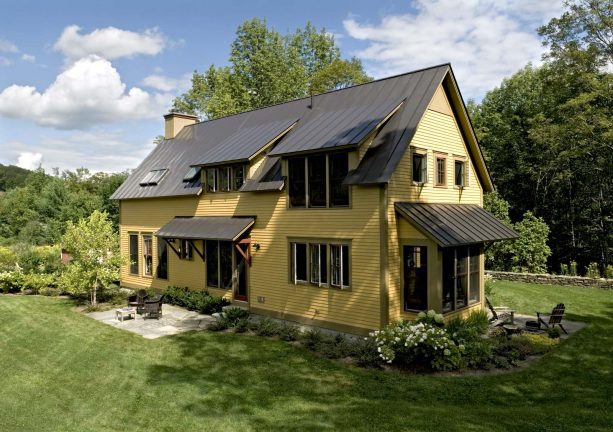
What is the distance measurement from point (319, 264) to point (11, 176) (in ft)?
472

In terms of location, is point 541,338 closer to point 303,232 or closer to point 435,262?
point 435,262

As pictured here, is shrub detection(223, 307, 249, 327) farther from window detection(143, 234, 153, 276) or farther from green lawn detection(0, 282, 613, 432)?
window detection(143, 234, 153, 276)

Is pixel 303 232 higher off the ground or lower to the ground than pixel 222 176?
lower

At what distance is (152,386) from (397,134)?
10428 mm

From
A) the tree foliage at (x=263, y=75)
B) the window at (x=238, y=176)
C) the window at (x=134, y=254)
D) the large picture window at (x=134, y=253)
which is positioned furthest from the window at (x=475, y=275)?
the tree foliage at (x=263, y=75)

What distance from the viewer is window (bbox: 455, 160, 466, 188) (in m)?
17.6

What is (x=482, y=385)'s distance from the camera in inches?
420

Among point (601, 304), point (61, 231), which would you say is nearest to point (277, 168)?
point (601, 304)

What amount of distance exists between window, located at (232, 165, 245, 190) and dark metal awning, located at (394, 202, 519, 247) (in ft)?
23.4

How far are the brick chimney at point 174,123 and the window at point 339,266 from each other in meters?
15.9

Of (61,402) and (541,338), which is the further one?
(541,338)

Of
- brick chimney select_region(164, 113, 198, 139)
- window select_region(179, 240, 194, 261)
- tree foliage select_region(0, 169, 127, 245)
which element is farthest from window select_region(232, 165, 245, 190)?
tree foliage select_region(0, 169, 127, 245)

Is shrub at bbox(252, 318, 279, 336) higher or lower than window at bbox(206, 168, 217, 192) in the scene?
lower

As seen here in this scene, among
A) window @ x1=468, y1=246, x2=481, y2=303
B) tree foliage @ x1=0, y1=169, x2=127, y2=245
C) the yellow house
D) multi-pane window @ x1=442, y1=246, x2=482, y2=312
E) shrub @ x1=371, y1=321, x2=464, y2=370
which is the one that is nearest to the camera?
shrub @ x1=371, y1=321, x2=464, y2=370
